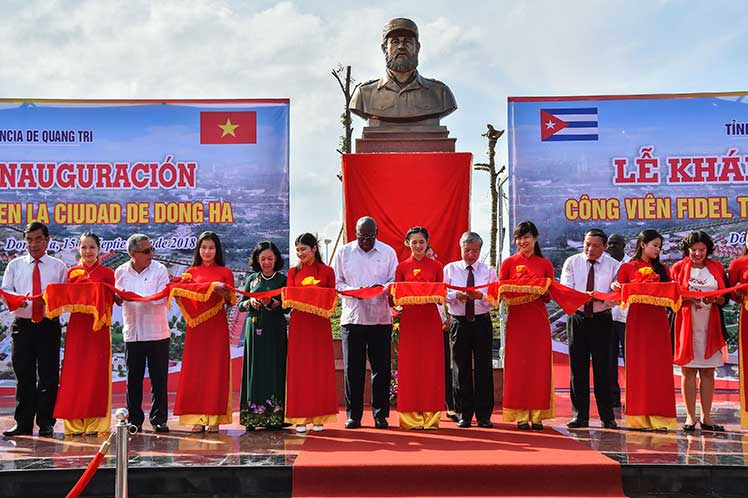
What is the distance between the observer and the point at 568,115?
25.8ft

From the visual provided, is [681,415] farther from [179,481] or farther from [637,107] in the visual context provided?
[179,481]

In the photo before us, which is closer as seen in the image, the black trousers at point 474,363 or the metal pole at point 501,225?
the black trousers at point 474,363

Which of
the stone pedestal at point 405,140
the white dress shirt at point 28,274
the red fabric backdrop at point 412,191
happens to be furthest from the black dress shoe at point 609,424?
the white dress shirt at point 28,274

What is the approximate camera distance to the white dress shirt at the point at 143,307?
539cm

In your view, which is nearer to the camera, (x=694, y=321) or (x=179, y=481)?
(x=179, y=481)

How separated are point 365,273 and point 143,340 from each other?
168 centimetres

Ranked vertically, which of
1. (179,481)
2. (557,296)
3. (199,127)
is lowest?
(179,481)

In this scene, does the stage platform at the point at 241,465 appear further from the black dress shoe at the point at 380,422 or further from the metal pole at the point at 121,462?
the metal pole at the point at 121,462

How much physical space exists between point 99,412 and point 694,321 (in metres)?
4.25

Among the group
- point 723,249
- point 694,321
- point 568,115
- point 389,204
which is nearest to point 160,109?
point 389,204

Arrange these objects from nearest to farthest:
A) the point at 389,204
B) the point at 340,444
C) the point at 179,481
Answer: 1. the point at 179,481
2. the point at 340,444
3. the point at 389,204

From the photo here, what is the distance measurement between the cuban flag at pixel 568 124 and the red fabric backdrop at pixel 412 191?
114 cm

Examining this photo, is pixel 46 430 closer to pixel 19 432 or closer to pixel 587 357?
pixel 19 432

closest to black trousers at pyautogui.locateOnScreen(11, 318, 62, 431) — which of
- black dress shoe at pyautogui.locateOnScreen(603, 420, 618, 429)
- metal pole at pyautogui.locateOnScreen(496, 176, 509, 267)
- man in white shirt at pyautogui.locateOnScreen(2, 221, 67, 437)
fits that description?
man in white shirt at pyautogui.locateOnScreen(2, 221, 67, 437)
